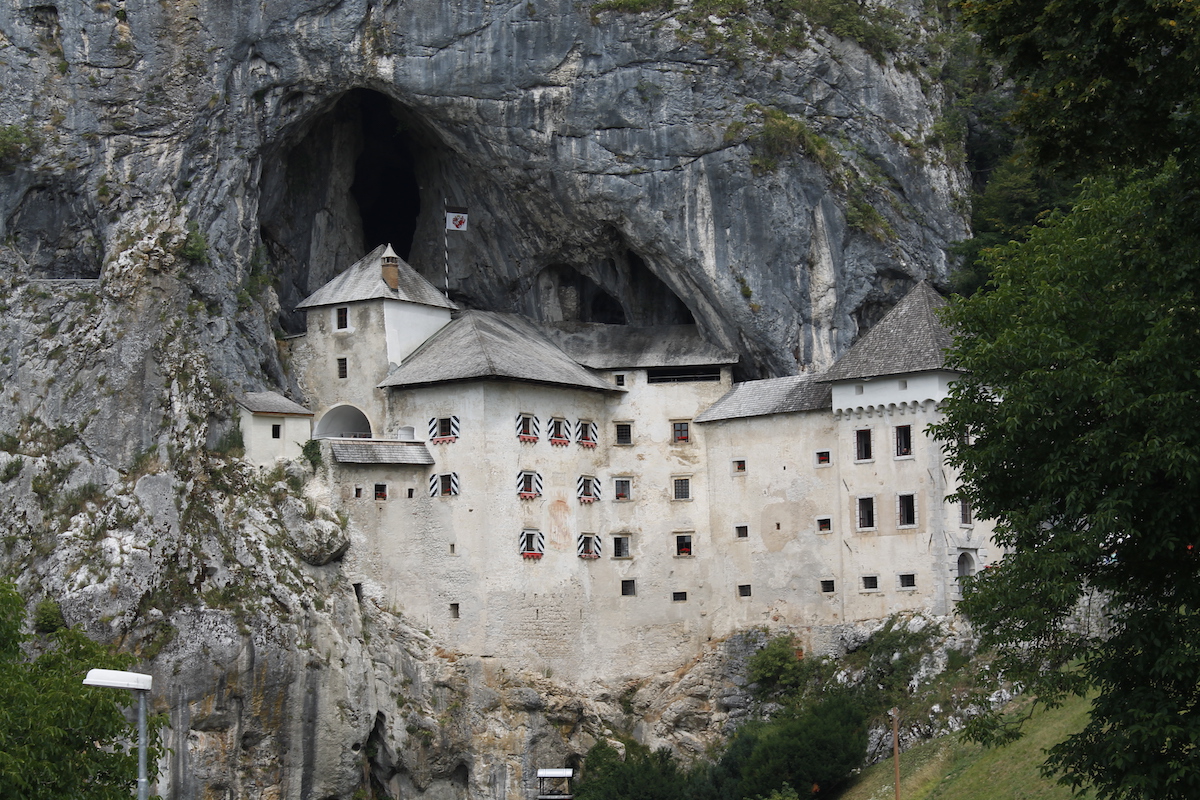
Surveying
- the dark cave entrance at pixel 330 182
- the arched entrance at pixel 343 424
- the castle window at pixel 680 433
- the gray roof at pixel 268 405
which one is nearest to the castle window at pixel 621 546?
the castle window at pixel 680 433

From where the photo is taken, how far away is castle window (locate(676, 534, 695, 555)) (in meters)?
67.1

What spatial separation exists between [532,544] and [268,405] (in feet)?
38.5

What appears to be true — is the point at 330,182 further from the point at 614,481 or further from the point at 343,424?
the point at 614,481

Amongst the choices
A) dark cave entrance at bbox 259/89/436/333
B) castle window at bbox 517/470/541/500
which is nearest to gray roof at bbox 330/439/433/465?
castle window at bbox 517/470/541/500

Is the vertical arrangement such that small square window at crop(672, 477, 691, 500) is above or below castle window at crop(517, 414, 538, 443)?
below

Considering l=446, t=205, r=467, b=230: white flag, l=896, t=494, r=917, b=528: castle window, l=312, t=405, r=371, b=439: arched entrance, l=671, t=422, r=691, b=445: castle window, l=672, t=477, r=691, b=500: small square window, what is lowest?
l=896, t=494, r=917, b=528: castle window

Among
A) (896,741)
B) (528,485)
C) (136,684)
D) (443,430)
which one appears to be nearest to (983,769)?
(896,741)

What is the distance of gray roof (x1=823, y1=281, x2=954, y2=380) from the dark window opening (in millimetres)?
6746

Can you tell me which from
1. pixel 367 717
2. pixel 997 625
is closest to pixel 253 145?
pixel 367 717

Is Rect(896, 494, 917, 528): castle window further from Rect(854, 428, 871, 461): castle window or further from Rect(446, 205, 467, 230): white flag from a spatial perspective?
Rect(446, 205, 467, 230): white flag

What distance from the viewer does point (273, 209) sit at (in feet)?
231

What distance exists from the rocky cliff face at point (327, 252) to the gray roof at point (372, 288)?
228cm

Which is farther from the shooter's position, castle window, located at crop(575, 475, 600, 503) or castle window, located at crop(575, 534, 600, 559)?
castle window, located at crop(575, 475, 600, 503)

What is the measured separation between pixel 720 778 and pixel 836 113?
28.9m
